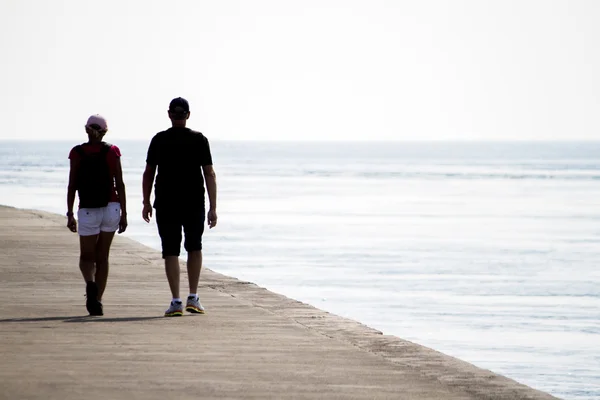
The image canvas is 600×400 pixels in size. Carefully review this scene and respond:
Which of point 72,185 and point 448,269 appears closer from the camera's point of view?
point 72,185

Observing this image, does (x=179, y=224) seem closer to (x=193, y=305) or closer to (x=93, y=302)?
(x=193, y=305)

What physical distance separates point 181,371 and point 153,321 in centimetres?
262

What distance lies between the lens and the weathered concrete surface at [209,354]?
759 cm

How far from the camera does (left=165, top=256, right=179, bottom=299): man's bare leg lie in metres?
11.2

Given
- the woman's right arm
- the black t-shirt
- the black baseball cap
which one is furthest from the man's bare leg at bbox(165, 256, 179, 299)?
the black baseball cap

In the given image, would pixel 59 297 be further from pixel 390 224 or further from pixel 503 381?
pixel 390 224

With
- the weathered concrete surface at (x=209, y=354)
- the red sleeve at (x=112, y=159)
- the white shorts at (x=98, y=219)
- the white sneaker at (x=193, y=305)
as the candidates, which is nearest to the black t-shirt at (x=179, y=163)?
the red sleeve at (x=112, y=159)

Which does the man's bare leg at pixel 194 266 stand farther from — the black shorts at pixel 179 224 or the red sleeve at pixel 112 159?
→ the red sleeve at pixel 112 159

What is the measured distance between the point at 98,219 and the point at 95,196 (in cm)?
19

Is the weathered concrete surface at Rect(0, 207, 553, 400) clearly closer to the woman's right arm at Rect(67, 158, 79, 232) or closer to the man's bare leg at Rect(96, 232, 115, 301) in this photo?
the man's bare leg at Rect(96, 232, 115, 301)

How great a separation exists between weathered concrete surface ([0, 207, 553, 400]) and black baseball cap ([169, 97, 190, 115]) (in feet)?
5.41

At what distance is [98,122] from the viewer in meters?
11.0

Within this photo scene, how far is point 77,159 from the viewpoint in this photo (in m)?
11.1

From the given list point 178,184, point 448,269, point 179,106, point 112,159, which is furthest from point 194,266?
point 448,269
